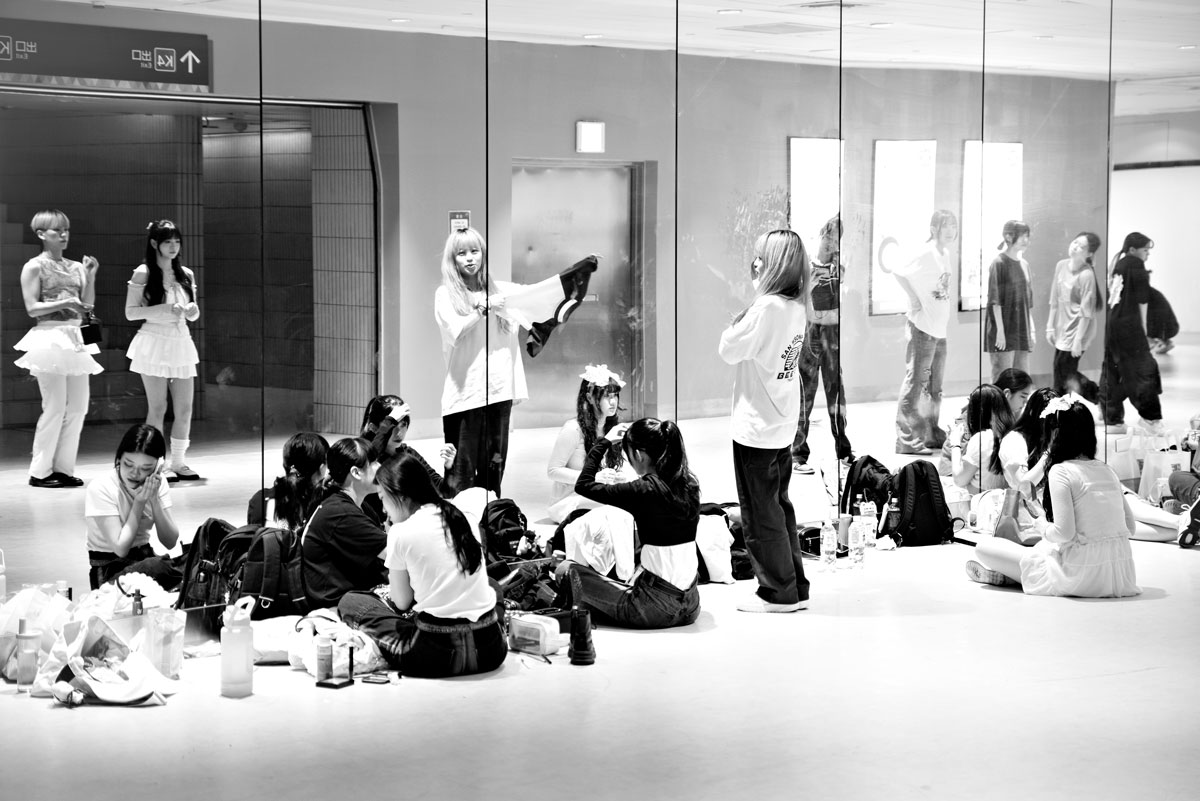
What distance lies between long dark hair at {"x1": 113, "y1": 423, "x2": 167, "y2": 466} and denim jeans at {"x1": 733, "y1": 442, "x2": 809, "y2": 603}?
2485 millimetres

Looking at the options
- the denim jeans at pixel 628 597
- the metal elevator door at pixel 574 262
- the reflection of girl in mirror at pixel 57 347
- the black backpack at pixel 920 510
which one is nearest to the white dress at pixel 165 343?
the reflection of girl in mirror at pixel 57 347

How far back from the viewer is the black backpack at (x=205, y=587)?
596 cm

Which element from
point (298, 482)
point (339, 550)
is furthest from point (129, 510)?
point (339, 550)

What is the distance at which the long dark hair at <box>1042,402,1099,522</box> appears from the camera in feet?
22.2

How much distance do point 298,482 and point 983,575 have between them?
3301 mm

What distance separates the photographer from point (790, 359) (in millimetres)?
6664

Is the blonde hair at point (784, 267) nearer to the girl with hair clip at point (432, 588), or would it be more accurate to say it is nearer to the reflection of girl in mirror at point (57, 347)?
the girl with hair clip at point (432, 588)

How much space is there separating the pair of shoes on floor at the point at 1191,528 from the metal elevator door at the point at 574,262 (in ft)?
10.4

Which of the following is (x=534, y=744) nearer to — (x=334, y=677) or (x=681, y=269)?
(x=334, y=677)

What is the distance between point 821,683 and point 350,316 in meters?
2.80

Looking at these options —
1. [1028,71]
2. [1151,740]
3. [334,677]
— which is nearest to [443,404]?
[334,677]

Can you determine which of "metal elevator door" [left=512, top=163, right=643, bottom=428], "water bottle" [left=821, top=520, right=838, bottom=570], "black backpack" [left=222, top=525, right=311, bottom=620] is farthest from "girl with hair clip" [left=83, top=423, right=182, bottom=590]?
"water bottle" [left=821, top=520, right=838, bottom=570]

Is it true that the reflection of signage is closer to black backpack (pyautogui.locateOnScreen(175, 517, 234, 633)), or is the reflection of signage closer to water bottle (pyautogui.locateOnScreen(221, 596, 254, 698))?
black backpack (pyautogui.locateOnScreen(175, 517, 234, 633))

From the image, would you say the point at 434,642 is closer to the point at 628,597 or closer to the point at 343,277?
the point at 628,597
